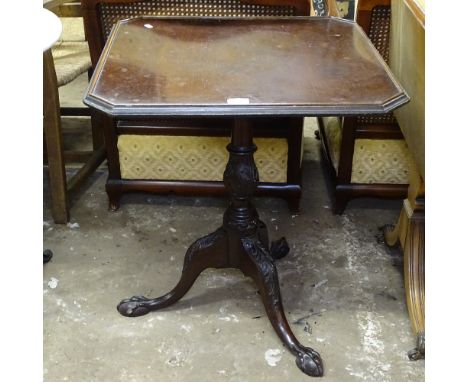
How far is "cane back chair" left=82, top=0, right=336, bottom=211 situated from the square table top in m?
0.33

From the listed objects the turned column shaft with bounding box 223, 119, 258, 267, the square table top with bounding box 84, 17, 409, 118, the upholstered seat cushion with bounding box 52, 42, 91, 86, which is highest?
the square table top with bounding box 84, 17, 409, 118

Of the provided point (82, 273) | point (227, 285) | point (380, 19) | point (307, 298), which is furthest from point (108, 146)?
point (380, 19)

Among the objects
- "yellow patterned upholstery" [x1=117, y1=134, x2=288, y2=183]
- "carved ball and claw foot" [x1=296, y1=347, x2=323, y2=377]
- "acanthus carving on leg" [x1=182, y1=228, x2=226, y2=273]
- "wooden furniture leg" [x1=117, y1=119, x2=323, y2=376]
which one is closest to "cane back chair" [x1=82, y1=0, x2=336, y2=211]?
"yellow patterned upholstery" [x1=117, y1=134, x2=288, y2=183]

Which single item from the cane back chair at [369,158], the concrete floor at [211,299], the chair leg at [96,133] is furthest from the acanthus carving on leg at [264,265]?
the chair leg at [96,133]

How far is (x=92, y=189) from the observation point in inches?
98.1

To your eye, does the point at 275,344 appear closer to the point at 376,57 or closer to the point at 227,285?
the point at 227,285

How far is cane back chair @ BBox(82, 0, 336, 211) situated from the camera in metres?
1.98

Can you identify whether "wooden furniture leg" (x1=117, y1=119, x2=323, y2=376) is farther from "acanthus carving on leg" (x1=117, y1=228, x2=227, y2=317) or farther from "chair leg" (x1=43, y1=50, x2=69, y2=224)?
"chair leg" (x1=43, y1=50, x2=69, y2=224)

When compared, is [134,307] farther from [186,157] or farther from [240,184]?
[186,157]

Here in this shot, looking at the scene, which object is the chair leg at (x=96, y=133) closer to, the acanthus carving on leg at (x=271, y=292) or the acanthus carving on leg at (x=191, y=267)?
the acanthus carving on leg at (x=191, y=267)

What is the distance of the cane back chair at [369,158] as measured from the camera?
2107 millimetres

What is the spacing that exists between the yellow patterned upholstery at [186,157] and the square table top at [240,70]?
605 mm

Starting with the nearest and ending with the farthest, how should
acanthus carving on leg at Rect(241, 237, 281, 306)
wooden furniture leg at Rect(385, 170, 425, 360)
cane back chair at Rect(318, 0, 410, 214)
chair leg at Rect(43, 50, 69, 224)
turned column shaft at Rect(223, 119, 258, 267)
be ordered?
turned column shaft at Rect(223, 119, 258, 267), acanthus carving on leg at Rect(241, 237, 281, 306), wooden furniture leg at Rect(385, 170, 425, 360), chair leg at Rect(43, 50, 69, 224), cane back chair at Rect(318, 0, 410, 214)

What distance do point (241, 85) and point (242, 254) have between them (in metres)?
0.63
